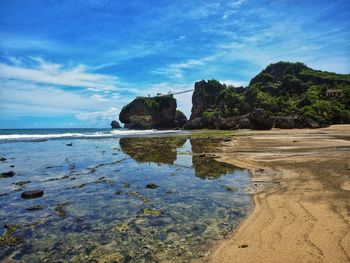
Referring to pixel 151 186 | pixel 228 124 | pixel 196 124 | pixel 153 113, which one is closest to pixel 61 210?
pixel 151 186

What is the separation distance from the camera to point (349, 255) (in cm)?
568

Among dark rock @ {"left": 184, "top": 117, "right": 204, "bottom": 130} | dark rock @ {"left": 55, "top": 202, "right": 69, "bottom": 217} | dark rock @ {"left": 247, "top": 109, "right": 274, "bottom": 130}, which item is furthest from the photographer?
dark rock @ {"left": 184, "top": 117, "right": 204, "bottom": 130}

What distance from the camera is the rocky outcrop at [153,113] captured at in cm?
11969

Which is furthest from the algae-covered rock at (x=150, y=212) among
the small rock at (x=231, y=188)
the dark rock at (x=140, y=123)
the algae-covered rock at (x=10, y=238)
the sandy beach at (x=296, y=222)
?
the dark rock at (x=140, y=123)

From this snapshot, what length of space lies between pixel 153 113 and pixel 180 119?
1226 centimetres

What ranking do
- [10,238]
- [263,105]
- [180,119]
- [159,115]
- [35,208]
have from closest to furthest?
[10,238] → [35,208] → [263,105] → [159,115] → [180,119]

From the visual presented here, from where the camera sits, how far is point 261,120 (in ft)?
206

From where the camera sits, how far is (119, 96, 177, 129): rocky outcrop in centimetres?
11969

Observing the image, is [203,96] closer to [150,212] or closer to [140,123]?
[140,123]

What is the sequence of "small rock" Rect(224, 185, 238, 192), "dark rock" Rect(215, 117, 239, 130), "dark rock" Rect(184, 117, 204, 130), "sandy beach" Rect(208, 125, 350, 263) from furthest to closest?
"dark rock" Rect(184, 117, 204, 130)
"dark rock" Rect(215, 117, 239, 130)
"small rock" Rect(224, 185, 238, 192)
"sandy beach" Rect(208, 125, 350, 263)

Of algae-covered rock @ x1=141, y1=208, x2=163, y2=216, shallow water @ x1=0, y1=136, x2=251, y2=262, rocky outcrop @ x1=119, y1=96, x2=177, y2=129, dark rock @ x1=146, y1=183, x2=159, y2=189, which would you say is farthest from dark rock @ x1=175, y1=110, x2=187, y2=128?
algae-covered rock @ x1=141, y1=208, x2=163, y2=216

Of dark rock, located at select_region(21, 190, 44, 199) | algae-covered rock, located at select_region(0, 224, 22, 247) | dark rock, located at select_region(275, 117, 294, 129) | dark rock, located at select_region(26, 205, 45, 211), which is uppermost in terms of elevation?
dark rock, located at select_region(275, 117, 294, 129)

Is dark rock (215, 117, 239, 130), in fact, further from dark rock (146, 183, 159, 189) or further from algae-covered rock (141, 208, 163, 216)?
algae-covered rock (141, 208, 163, 216)

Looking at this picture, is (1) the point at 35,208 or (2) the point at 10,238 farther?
(1) the point at 35,208
